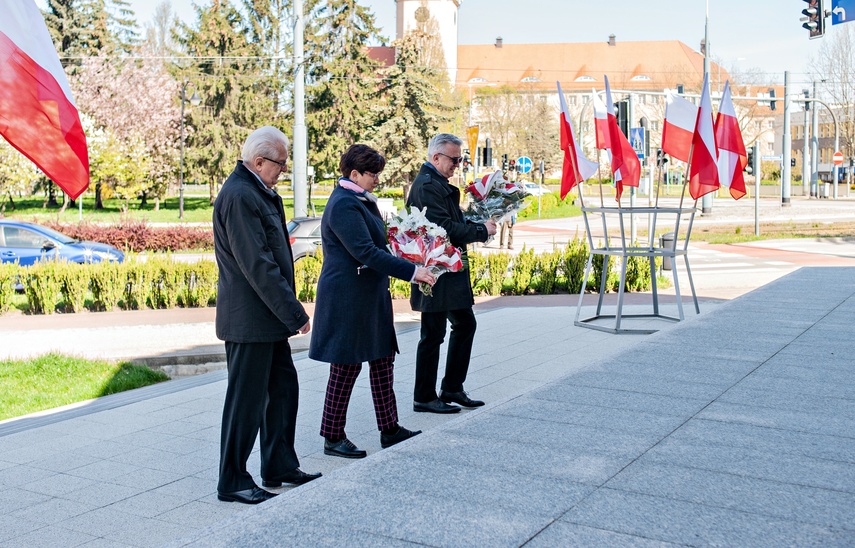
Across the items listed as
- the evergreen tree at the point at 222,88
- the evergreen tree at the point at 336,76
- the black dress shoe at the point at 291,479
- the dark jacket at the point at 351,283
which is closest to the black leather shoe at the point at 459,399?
the dark jacket at the point at 351,283

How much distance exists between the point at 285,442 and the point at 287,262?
0.93 m

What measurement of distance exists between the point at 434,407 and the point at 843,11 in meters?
12.2

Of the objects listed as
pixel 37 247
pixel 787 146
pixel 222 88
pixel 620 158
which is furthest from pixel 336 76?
pixel 620 158

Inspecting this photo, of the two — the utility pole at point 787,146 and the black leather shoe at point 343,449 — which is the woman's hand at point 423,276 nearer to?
the black leather shoe at point 343,449

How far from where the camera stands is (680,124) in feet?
33.0

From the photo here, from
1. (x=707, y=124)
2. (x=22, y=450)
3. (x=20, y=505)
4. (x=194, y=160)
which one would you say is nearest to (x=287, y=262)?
(x=20, y=505)

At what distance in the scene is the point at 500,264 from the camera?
1563cm

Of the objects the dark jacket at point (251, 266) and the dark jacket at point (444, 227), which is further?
the dark jacket at point (444, 227)

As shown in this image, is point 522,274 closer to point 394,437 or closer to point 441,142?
point 441,142

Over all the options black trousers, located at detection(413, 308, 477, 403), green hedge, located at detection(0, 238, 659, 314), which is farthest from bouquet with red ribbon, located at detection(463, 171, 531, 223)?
green hedge, located at detection(0, 238, 659, 314)

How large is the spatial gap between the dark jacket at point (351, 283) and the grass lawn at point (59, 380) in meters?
3.55

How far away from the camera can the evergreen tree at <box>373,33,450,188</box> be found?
157ft

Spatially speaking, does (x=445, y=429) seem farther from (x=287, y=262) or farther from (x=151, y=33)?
(x=151, y=33)

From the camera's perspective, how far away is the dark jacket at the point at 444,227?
618cm
